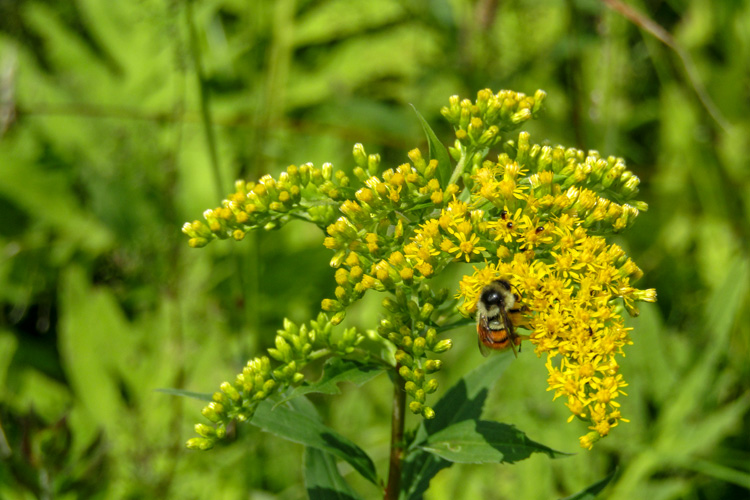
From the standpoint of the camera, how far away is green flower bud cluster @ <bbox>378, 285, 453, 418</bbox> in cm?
182

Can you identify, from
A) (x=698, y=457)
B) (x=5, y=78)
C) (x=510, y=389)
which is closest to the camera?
(x=698, y=457)

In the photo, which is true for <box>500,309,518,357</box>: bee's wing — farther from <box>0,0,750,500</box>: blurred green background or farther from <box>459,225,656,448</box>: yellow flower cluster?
<box>0,0,750,500</box>: blurred green background

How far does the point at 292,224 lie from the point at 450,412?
10.0 feet

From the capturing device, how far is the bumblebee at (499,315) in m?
2.03

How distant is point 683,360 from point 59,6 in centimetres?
537

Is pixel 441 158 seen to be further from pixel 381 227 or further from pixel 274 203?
pixel 274 203

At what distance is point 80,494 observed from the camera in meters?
2.92

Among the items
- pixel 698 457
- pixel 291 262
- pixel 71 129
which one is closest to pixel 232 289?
pixel 291 262

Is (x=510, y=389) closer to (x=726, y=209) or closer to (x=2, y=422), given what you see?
(x=726, y=209)

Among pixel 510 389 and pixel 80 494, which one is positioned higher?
pixel 510 389

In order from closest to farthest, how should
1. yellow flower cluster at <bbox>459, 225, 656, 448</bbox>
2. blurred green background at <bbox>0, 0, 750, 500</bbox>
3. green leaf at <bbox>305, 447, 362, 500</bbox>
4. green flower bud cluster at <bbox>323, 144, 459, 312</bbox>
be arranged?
1. yellow flower cluster at <bbox>459, 225, 656, 448</bbox>
2. green flower bud cluster at <bbox>323, 144, 459, 312</bbox>
3. green leaf at <bbox>305, 447, 362, 500</bbox>
4. blurred green background at <bbox>0, 0, 750, 500</bbox>

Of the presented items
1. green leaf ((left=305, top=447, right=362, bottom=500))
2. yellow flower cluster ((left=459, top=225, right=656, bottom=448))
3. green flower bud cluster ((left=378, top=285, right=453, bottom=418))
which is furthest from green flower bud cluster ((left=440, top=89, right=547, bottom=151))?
green leaf ((left=305, top=447, right=362, bottom=500))

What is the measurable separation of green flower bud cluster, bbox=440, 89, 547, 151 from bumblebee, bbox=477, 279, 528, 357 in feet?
1.44

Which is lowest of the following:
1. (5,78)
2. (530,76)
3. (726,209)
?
(726,209)
